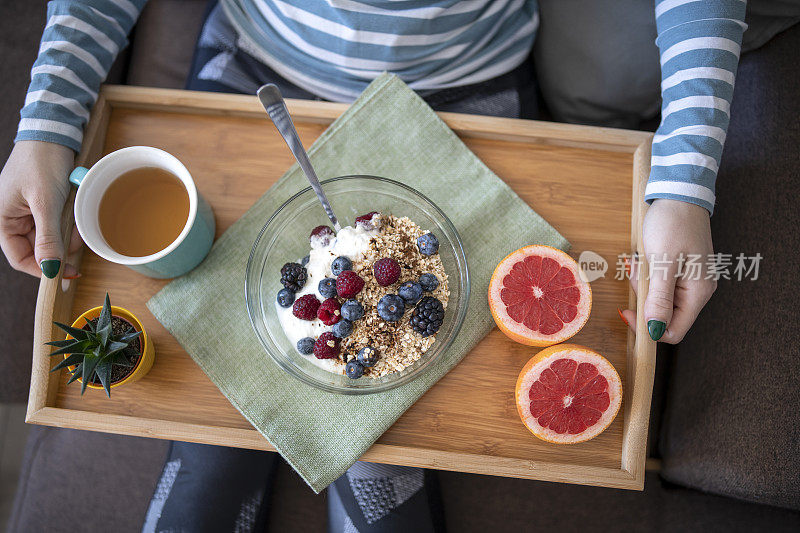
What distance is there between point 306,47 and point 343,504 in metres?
1.03

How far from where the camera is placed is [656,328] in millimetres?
899

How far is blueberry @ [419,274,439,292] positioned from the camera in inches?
35.2

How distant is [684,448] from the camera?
1201 mm

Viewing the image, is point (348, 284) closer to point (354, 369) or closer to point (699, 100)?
point (354, 369)

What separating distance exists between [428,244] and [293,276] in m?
0.25

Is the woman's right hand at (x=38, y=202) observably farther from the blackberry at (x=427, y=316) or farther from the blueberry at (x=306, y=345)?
the blackberry at (x=427, y=316)

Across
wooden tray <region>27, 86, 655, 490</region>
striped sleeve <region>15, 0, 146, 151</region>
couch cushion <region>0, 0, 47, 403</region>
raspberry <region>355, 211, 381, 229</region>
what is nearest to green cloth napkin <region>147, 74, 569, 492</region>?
wooden tray <region>27, 86, 655, 490</region>

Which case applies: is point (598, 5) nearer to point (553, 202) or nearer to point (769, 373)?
point (553, 202)

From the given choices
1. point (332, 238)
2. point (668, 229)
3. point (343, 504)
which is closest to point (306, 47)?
point (332, 238)

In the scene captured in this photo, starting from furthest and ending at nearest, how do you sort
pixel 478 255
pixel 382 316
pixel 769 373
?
pixel 769 373 < pixel 478 255 < pixel 382 316

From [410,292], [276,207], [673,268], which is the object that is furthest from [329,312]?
[673,268]

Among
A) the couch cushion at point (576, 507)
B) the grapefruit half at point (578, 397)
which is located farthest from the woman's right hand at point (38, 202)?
the couch cushion at point (576, 507)

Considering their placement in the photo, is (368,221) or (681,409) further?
(681,409)

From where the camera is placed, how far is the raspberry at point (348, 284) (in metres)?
0.84
